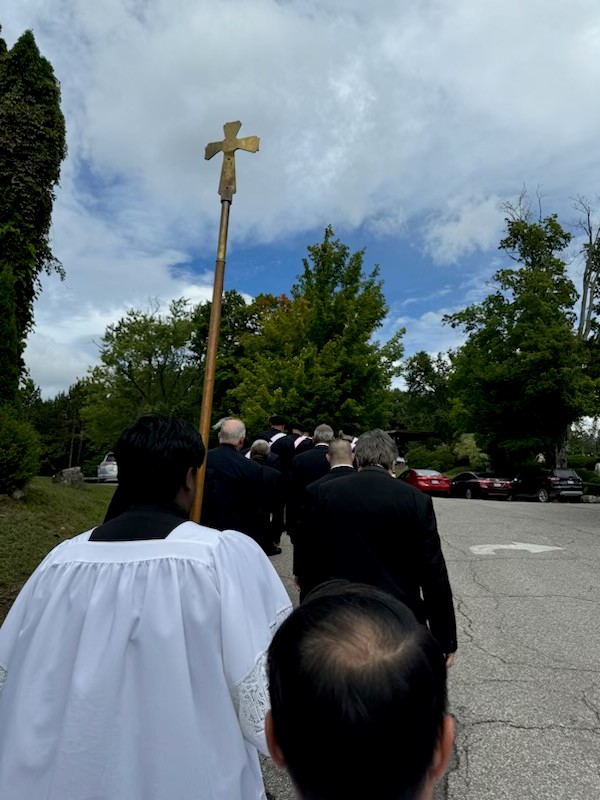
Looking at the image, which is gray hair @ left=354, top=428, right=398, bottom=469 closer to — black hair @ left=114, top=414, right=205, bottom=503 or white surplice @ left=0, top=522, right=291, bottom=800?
black hair @ left=114, top=414, right=205, bottom=503

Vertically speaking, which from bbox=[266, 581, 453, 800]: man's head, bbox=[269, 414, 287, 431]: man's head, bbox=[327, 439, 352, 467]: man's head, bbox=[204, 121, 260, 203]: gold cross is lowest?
bbox=[266, 581, 453, 800]: man's head

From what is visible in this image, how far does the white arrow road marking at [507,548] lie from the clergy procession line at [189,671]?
8.82 m

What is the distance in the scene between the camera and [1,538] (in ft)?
23.5

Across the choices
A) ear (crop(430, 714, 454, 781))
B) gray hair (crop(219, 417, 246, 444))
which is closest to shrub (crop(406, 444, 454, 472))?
gray hair (crop(219, 417, 246, 444))

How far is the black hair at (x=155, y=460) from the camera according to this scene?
5.65ft

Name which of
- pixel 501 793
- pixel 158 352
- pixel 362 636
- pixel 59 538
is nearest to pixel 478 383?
pixel 158 352

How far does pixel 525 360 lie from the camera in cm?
2983

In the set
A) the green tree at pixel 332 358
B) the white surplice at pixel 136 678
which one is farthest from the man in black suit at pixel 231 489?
the green tree at pixel 332 358

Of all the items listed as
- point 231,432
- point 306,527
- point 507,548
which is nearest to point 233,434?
point 231,432

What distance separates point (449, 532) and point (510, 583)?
461 centimetres

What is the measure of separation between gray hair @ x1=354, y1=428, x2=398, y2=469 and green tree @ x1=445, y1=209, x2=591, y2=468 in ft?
92.5

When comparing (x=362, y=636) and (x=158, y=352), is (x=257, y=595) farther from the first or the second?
(x=158, y=352)

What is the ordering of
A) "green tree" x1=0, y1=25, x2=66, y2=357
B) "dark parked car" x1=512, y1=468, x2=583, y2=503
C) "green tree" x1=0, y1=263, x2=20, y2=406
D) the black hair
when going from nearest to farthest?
1. the black hair
2. "green tree" x1=0, y1=263, x2=20, y2=406
3. "green tree" x1=0, y1=25, x2=66, y2=357
4. "dark parked car" x1=512, y1=468, x2=583, y2=503

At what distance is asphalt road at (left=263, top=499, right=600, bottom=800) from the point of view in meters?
3.04
